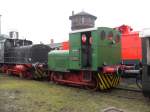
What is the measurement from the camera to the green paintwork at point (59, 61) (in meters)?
15.0

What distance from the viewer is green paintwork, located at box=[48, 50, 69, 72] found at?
1504 centimetres

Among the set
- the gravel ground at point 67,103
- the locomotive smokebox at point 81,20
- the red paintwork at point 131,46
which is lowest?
the gravel ground at point 67,103

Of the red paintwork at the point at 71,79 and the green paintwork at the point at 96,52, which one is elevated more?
the green paintwork at the point at 96,52

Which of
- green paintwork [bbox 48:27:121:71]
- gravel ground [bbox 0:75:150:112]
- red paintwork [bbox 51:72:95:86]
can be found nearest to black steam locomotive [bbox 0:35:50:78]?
red paintwork [bbox 51:72:95:86]

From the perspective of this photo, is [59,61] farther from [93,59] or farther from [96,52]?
[96,52]

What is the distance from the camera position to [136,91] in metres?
12.6

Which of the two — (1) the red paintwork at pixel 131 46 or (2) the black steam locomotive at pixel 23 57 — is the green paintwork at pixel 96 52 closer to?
(1) the red paintwork at pixel 131 46

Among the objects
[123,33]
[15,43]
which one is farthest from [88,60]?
[15,43]

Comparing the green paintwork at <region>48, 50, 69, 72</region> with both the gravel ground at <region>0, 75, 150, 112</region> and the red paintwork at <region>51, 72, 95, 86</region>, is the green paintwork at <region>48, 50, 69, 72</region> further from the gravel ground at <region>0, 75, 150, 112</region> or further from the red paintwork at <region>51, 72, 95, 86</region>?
the gravel ground at <region>0, 75, 150, 112</region>

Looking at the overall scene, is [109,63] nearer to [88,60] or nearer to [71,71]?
[88,60]

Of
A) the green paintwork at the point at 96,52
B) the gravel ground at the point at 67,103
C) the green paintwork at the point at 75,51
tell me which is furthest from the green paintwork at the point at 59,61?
the gravel ground at the point at 67,103

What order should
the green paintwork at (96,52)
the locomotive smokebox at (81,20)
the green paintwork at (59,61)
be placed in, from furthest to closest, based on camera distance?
the locomotive smokebox at (81,20)
the green paintwork at (59,61)
the green paintwork at (96,52)

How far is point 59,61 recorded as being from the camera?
617 inches

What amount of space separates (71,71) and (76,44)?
1.54 m
